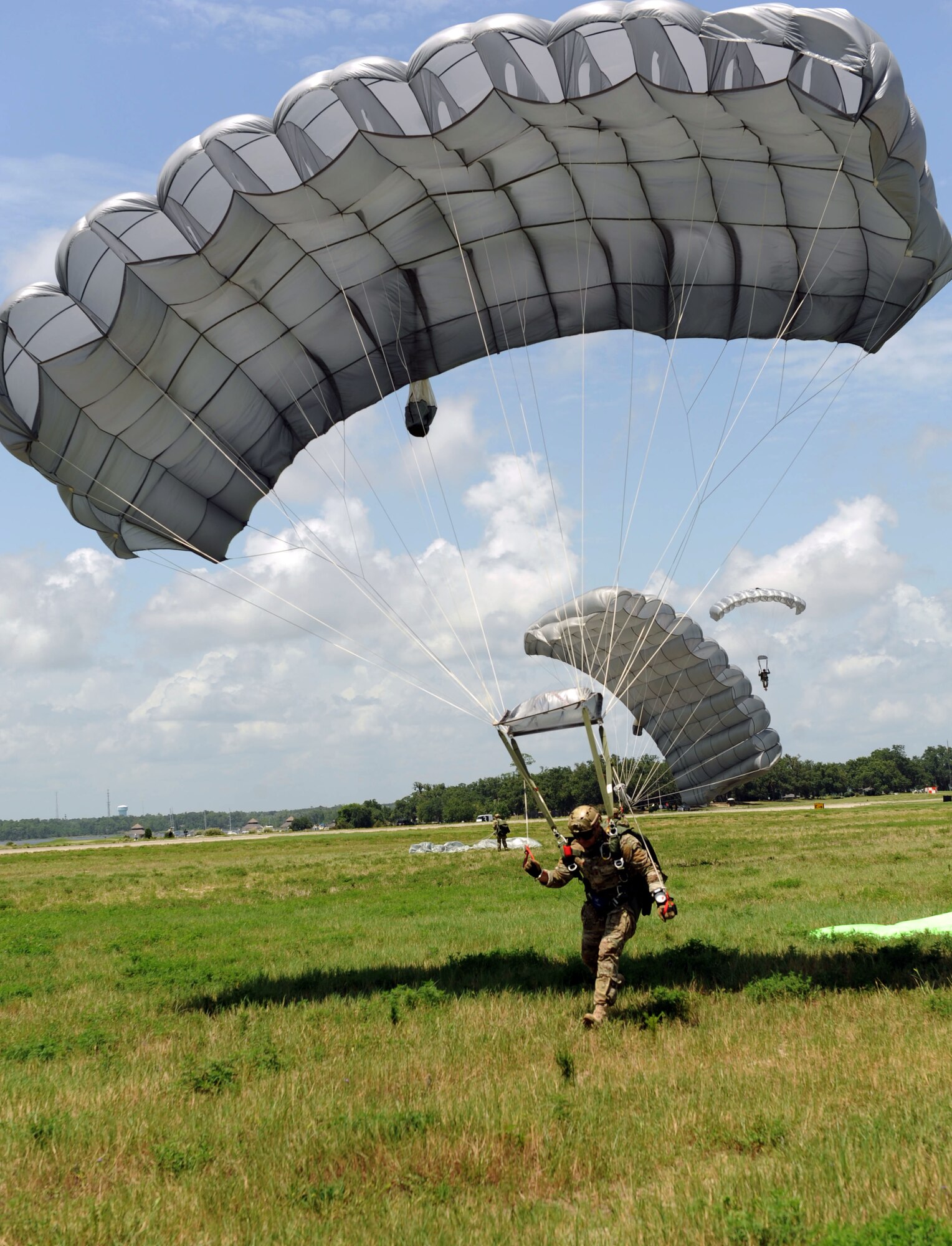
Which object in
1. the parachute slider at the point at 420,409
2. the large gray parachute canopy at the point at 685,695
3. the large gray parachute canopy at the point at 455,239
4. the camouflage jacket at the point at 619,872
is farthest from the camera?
the large gray parachute canopy at the point at 685,695

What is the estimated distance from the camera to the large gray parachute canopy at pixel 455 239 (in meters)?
7.63

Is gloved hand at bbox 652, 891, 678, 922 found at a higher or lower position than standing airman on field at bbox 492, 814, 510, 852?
higher

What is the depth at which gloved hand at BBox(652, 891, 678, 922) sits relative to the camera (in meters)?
7.19

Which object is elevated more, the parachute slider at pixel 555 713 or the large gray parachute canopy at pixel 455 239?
the large gray parachute canopy at pixel 455 239

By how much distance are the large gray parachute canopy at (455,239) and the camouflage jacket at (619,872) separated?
5.48 m

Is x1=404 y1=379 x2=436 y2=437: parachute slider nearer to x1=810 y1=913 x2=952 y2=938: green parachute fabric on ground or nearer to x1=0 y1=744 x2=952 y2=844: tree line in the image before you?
x1=810 y1=913 x2=952 y2=938: green parachute fabric on ground

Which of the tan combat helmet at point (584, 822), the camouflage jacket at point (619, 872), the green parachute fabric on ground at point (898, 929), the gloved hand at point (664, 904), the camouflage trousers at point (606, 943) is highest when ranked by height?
the tan combat helmet at point (584, 822)

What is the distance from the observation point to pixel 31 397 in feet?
31.6

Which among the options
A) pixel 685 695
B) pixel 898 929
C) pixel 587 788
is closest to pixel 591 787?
pixel 587 788

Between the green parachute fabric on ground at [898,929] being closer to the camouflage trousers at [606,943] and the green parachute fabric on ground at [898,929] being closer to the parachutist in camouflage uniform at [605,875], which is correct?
the parachutist in camouflage uniform at [605,875]

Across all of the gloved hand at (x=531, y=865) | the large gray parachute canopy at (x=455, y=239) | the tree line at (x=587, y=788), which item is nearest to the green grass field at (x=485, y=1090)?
the gloved hand at (x=531, y=865)

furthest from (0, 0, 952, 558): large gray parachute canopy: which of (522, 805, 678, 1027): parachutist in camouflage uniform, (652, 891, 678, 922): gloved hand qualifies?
(652, 891, 678, 922): gloved hand

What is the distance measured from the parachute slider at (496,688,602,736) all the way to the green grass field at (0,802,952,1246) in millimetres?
2190

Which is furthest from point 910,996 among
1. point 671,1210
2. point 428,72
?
point 428,72
